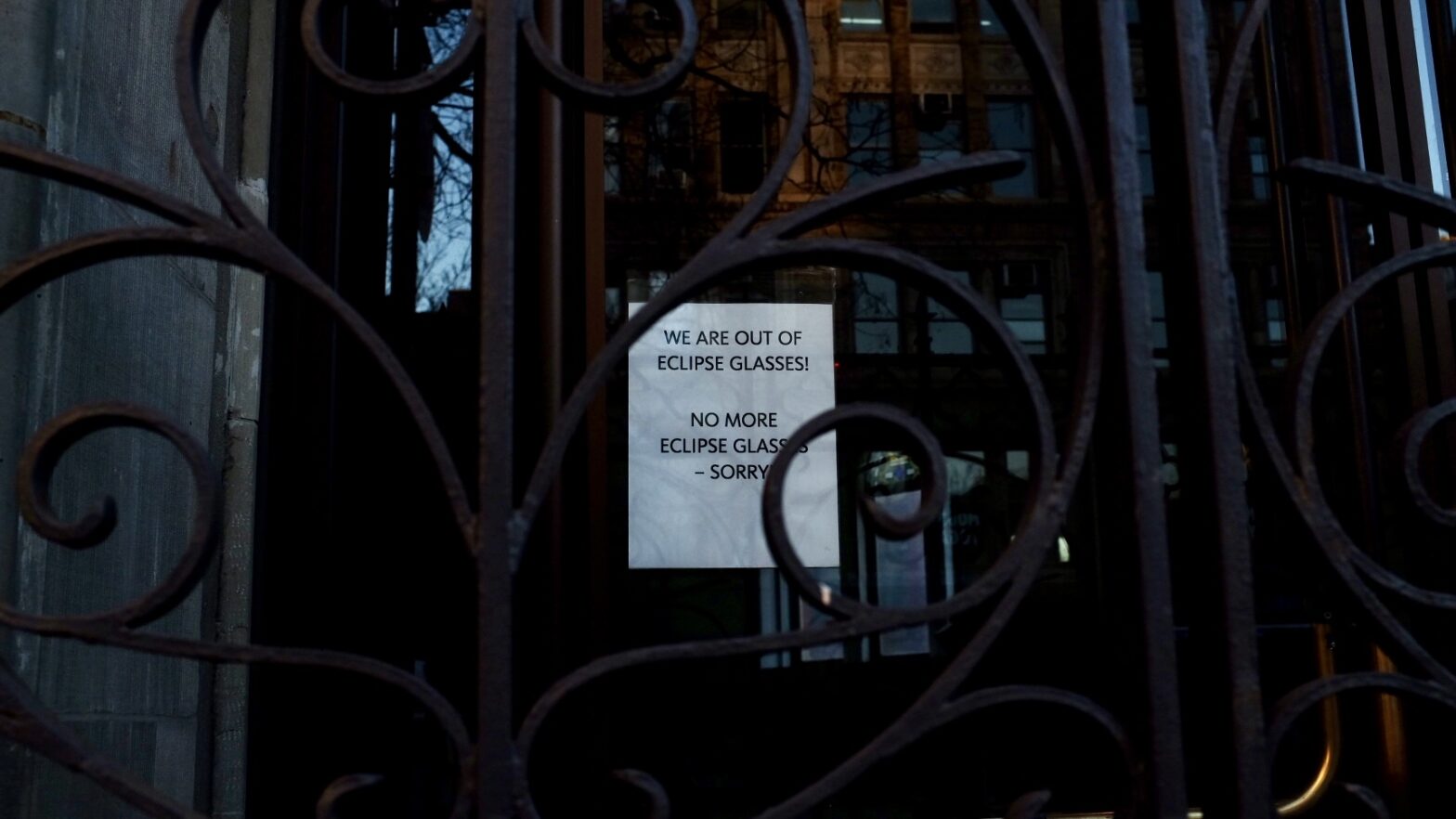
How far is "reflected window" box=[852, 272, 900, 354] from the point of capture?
7.66 ft

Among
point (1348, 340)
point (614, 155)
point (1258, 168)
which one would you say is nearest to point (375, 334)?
point (614, 155)

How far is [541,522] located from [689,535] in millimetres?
673

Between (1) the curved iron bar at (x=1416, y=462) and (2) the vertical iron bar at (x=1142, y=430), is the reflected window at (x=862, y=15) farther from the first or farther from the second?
(1) the curved iron bar at (x=1416, y=462)

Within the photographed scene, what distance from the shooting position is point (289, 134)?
68.4 inches

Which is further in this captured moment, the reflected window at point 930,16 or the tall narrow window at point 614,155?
the reflected window at point 930,16

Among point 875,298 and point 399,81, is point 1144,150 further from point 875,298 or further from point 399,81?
point 399,81

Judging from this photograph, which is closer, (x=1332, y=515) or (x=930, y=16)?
(x=1332, y=515)

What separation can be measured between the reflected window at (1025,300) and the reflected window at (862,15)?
0.56m

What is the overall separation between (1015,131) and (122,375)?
1754 mm

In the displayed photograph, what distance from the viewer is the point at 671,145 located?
2.38 m

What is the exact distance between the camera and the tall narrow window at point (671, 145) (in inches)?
91.1

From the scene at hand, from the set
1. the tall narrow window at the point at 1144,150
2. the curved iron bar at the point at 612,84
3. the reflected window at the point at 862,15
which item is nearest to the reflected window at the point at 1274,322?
the tall narrow window at the point at 1144,150

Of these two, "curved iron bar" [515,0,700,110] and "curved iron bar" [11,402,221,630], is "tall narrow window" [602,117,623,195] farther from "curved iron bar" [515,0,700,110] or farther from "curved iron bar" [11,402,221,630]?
"curved iron bar" [11,402,221,630]

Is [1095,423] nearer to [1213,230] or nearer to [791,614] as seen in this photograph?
[1213,230]
